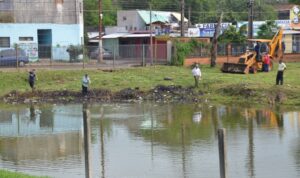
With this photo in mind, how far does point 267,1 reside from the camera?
112m

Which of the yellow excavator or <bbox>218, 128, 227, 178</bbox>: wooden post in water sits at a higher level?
the yellow excavator

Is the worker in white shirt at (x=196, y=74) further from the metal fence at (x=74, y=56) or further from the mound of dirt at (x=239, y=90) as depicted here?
the metal fence at (x=74, y=56)

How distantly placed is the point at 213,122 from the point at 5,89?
16868 mm

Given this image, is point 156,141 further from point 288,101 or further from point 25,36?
point 25,36

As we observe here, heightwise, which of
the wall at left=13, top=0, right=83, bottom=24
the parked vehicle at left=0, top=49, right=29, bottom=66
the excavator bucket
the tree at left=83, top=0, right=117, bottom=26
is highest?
the tree at left=83, top=0, right=117, bottom=26

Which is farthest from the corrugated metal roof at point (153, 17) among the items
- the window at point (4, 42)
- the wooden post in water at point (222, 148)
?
the wooden post in water at point (222, 148)

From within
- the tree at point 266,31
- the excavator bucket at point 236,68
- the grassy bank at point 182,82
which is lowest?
the grassy bank at point 182,82

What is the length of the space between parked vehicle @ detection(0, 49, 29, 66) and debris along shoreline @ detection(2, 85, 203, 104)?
919cm

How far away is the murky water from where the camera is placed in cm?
1766

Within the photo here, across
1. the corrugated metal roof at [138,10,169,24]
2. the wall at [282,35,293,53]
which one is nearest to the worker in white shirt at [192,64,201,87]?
the wall at [282,35,293,53]

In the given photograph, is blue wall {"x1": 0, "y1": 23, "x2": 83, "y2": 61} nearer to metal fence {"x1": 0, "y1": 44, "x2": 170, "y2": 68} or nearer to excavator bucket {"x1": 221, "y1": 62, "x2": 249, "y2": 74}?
metal fence {"x1": 0, "y1": 44, "x2": 170, "y2": 68}

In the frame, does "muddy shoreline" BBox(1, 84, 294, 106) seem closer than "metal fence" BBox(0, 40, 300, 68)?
Yes

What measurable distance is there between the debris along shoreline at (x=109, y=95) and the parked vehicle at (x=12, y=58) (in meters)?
9.19

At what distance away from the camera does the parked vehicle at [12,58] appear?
46.5 m
